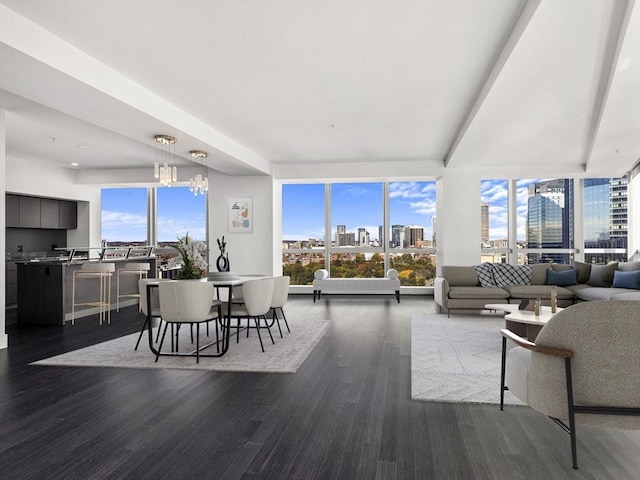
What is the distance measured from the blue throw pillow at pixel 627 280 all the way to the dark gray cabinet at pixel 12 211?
10.5 m

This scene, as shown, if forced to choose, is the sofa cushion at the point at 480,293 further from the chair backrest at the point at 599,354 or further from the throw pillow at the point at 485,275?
the chair backrest at the point at 599,354

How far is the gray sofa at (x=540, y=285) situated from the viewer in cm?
666

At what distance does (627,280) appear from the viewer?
653 centimetres

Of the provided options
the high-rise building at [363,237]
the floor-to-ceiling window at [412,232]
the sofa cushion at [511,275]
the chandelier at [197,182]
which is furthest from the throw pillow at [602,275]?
the chandelier at [197,182]

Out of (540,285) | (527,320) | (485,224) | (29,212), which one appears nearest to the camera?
(527,320)

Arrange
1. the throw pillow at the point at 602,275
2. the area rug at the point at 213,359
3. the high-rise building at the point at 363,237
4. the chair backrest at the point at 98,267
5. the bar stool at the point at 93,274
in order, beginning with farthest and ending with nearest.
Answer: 1. the high-rise building at the point at 363,237
2. the throw pillow at the point at 602,275
3. the chair backrest at the point at 98,267
4. the bar stool at the point at 93,274
5. the area rug at the point at 213,359

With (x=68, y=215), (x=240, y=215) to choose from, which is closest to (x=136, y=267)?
(x=240, y=215)

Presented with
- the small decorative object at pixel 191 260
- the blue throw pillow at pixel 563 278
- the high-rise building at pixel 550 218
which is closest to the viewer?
the small decorative object at pixel 191 260

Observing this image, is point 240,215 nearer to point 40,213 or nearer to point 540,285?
point 40,213

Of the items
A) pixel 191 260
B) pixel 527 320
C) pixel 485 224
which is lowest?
pixel 527 320

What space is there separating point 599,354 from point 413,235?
8084 mm

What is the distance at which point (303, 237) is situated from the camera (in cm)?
1048

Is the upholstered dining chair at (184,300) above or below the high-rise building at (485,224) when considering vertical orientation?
below

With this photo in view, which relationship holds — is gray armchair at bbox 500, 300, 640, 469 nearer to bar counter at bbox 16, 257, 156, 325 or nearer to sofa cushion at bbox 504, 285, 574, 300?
sofa cushion at bbox 504, 285, 574, 300
